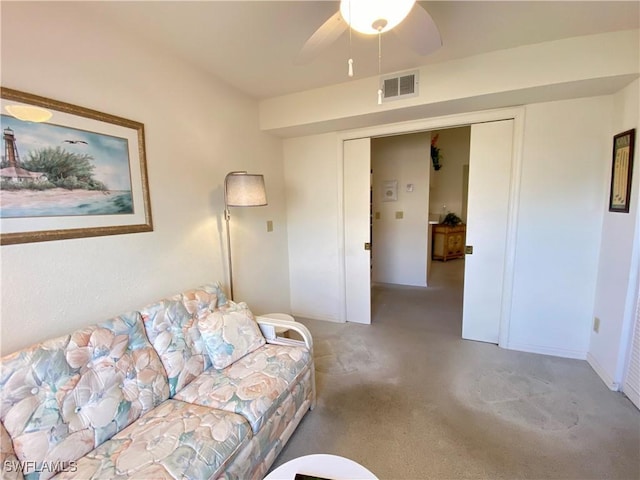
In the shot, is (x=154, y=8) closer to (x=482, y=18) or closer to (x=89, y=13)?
(x=89, y=13)

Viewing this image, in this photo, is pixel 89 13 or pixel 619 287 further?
pixel 619 287

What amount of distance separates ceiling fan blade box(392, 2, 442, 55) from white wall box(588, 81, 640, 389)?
1655 millimetres

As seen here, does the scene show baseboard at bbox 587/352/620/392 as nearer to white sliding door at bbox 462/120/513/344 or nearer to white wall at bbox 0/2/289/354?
white sliding door at bbox 462/120/513/344

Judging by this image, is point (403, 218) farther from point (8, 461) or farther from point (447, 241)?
point (8, 461)

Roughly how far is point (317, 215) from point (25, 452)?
2.81 m

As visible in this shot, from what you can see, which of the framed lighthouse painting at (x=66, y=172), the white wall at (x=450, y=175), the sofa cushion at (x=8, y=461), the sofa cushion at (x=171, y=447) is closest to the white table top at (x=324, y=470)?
the sofa cushion at (x=171, y=447)

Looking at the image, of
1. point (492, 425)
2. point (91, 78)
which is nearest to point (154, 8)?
point (91, 78)

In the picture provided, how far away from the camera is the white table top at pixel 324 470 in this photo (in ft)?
3.53

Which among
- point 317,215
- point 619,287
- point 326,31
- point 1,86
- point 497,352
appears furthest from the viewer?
point 317,215

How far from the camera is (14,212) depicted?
1313 mm

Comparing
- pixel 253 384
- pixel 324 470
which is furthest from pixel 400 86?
pixel 324 470

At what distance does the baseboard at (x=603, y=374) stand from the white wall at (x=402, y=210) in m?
2.51

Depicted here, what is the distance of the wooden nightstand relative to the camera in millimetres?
6418

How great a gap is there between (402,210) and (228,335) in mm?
3856
